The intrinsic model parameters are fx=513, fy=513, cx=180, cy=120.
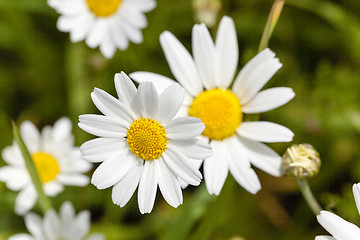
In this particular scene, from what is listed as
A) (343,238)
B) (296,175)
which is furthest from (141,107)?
(343,238)

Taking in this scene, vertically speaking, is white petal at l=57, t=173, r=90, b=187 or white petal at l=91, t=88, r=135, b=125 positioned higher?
white petal at l=91, t=88, r=135, b=125

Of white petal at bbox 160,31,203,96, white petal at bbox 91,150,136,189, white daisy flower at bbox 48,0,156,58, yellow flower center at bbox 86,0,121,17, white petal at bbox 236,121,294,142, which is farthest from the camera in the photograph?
yellow flower center at bbox 86,0,121,17

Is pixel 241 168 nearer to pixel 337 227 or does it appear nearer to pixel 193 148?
pixel 193 148

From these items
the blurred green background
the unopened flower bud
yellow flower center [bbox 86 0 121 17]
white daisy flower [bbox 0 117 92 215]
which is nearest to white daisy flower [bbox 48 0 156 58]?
yellow flower center [bbox 86 0 121 17]

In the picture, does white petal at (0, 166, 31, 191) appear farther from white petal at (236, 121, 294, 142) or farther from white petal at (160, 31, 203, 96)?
white petal at (236, 121, 294, 142)

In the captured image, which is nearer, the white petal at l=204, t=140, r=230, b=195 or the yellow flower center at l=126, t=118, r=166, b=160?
the yellow flower center at l=126, t=118, r=166, b=160

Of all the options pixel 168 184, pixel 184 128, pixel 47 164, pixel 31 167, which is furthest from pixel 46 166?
pixel 184 128
